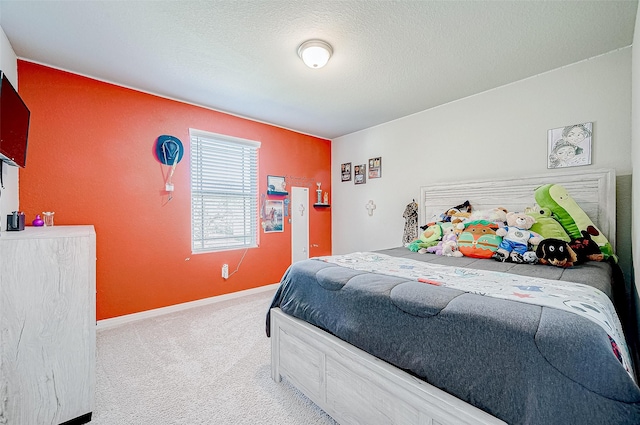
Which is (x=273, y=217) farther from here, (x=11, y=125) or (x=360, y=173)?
(x=11, y=125)

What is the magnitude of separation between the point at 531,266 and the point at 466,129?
185 centimetres

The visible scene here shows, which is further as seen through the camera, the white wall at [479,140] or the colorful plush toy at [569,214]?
the white wall at [479,140]

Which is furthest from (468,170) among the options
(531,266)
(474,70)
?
(531,266)

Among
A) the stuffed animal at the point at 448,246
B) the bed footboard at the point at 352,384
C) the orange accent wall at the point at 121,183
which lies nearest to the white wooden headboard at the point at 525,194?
the stuffed animal at the point at 448,246

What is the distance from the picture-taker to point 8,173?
201cm

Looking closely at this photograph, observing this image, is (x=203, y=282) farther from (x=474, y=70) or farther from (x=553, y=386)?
(x=474, y=70)

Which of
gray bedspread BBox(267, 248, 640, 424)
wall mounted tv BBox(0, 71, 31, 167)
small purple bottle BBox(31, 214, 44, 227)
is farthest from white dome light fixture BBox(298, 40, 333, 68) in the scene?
small purple bottle BBox(31, 214, 44, 227)

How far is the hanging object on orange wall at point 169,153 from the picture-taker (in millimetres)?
2973

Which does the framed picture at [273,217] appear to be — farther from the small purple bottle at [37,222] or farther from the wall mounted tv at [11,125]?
the wall mounted tv at [11,125]

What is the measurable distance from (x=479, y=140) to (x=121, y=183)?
3.96 metres

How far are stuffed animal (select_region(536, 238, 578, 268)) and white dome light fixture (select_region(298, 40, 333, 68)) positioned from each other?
2184 millimetres

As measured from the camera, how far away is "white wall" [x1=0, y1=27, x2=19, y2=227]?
188cm

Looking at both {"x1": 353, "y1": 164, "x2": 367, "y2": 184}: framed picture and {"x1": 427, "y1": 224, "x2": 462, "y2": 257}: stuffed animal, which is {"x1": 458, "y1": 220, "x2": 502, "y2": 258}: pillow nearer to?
{"x1": 427, "y1": 224, "x2": 462, "y2": 257}: stuffed animal

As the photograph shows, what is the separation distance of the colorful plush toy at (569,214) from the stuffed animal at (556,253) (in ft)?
1.13
